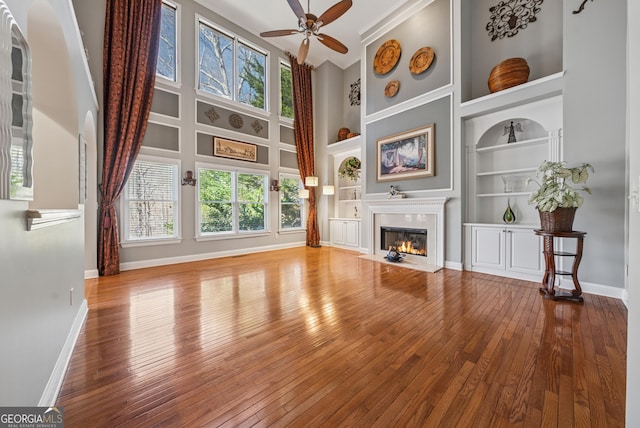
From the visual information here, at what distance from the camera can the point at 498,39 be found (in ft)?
14.5

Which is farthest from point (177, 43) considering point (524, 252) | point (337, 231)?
point (524, 252)

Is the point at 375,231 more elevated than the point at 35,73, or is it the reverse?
the point at 35,73

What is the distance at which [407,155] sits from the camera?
519 centimetres

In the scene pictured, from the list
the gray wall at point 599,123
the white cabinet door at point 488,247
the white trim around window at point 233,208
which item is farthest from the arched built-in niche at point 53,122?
the gray wall at point 599,123

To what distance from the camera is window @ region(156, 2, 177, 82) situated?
492 centimetres

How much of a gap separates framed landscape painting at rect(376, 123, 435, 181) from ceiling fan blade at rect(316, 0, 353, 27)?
2.47m

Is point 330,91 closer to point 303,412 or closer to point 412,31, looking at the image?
point 412,31

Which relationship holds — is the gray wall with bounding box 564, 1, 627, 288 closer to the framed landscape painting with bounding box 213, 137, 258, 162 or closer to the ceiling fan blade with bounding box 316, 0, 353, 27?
the ceiling fan blade with bounding box 316, 0, 353, 27

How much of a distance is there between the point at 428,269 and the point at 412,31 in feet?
16.1

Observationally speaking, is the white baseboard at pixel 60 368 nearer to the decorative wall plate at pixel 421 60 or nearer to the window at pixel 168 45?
the window at pixel 168 45

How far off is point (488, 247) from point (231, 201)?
5.27 meters

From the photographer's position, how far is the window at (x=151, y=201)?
14.8 ft

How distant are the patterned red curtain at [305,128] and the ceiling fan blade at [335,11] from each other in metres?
3.07

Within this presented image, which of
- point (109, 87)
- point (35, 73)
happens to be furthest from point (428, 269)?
point (109, 87)
